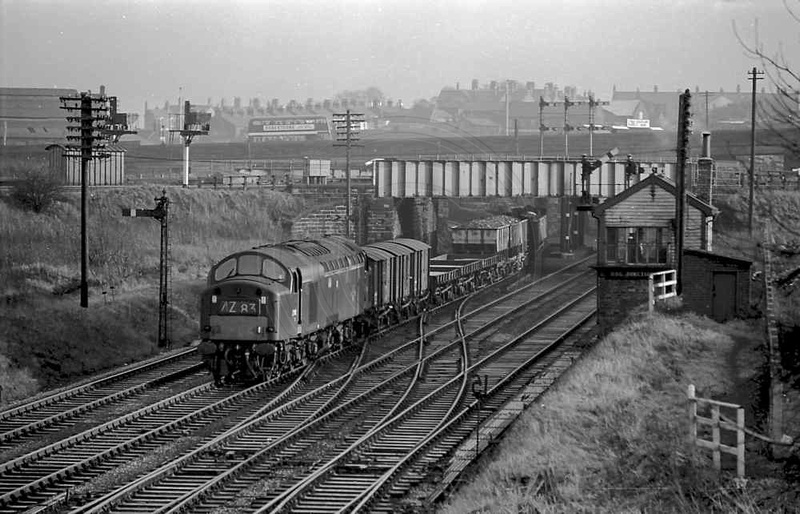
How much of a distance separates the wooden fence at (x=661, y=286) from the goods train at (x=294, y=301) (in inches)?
344

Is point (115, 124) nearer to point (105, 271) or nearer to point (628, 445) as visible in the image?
point (105, 271)

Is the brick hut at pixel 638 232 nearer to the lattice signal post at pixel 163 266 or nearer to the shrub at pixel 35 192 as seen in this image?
the lattice signal post at pixel 163 266

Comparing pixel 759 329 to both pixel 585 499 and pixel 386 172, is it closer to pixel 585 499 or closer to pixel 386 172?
pixel 585 499

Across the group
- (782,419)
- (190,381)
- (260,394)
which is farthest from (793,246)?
(190,381)

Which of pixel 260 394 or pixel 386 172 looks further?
pixel 386 172

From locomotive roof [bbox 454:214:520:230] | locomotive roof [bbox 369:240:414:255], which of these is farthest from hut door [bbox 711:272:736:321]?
locomotive roof [bbox 454:214:520:230]

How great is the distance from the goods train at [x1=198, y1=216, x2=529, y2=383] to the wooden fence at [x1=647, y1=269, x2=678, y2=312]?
8736 mm

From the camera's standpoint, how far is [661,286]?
3497cm

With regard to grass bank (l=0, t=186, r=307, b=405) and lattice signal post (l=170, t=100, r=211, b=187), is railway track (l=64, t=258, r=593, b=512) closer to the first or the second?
grass bank (l=0, t=186, r=307, b=405)

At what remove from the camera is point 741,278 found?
3562 centimetres

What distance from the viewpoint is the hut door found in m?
35.8

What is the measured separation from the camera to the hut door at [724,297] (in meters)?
35.8

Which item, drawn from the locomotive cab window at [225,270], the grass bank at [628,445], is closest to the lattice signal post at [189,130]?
the locomotive cab window at [225,270]

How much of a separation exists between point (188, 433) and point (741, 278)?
2011 cm
